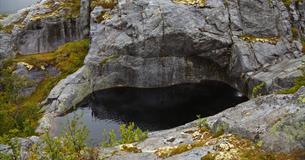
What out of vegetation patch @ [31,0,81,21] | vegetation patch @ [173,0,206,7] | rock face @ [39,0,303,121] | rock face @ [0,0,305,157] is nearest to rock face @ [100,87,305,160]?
rock face @ [0,0,305,157]

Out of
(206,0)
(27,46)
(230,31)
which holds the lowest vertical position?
(27,46)

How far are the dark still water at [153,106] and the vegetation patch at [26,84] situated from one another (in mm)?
4490

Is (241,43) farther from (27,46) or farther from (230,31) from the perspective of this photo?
(27,46)

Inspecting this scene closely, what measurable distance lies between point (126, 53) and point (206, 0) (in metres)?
16.2

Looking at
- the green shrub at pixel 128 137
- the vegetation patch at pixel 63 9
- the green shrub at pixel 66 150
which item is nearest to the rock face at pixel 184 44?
the vegetation patch at pixel 63 9

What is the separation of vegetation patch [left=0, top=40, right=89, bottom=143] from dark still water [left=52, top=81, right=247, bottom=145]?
4.49 metres

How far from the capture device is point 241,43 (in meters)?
65.2

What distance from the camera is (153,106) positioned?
61.1 m

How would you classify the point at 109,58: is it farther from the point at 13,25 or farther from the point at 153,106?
the point at 13,25

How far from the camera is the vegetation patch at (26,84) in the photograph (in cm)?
5081

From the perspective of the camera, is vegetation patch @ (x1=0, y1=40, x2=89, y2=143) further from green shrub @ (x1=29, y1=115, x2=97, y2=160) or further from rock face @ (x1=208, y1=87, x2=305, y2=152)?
rock face @ (x1=208, y1=87, x2=305, y2=152)

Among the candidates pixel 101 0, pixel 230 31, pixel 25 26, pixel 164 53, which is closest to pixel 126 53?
pixel 164 53

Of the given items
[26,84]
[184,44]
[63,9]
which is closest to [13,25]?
[63,9]

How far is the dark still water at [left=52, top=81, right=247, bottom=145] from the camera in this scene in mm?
54416
